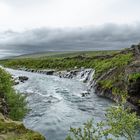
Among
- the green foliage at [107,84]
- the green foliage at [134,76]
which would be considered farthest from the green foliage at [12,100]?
the green foliage at [107,84]

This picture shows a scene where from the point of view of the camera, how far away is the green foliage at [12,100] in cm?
5050

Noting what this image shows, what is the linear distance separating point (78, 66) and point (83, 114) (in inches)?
4861

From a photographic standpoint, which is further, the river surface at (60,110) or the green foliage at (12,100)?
the river surface at (60,110)

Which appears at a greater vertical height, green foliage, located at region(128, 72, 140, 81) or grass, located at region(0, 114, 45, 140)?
grass, located at region(0, 114, 45, 140)

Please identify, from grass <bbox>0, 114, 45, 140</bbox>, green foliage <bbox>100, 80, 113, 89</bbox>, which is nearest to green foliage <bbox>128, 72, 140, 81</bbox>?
green foliage <bbox>100, 80, 113, 89</bbox>

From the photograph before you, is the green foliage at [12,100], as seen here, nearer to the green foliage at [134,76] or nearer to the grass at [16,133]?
the grass at [16,133]

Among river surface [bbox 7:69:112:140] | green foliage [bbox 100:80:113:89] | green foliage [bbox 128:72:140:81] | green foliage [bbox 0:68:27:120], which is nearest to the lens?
green foliage [bbox 0:68:27:120]

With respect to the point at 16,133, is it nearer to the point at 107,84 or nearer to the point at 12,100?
the point at 12,100

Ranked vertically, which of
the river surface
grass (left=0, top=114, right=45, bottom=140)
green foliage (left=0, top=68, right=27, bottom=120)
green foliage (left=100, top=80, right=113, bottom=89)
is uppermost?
grass (left=0, top=114, right=45, bottom=140)

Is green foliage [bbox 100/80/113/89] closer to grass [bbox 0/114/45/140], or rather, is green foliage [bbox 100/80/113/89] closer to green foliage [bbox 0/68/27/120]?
green foliage [bbox 0/68/27/120]

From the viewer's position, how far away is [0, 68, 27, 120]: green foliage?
A: 166ft

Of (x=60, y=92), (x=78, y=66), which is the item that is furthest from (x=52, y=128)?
(x=78, y=66)

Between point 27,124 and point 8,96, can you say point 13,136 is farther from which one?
point 27,124

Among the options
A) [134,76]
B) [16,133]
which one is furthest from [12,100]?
[134,76]
